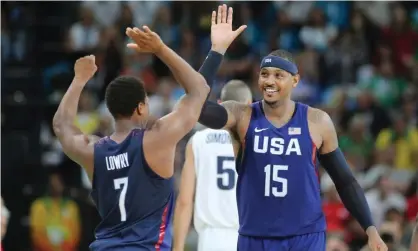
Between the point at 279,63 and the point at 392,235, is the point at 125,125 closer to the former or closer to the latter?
the point at 279,63

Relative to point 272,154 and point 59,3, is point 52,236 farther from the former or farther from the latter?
point 272,154

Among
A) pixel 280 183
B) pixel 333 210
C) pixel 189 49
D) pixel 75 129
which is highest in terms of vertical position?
pixel 189 49

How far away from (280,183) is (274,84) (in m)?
0.73

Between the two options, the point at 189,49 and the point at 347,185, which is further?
the point at 189,49

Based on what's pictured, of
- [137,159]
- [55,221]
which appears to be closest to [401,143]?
[55,221]

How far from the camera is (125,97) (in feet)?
21.9

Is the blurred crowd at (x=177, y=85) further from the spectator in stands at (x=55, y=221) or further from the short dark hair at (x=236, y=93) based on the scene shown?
the short dark hair at (x=236, y=93)

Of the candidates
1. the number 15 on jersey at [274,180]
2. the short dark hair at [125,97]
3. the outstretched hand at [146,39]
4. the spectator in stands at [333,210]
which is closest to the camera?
the outstretched hand at [146,39]

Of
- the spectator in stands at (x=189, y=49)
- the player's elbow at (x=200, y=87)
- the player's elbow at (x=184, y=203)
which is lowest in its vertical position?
the player's elbow at (x=184, y=203)

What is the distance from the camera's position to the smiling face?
307 inches


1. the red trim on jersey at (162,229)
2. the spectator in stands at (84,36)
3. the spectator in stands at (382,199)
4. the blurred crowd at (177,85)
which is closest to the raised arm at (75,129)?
the red trim on jersey at (162,229)

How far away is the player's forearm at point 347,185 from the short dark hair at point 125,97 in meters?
1.79

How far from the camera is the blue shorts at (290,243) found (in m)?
7.68

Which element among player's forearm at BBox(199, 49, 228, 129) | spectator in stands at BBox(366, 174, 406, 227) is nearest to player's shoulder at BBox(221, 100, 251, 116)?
player's forearm at BBox(199, 49, 228, 129)
